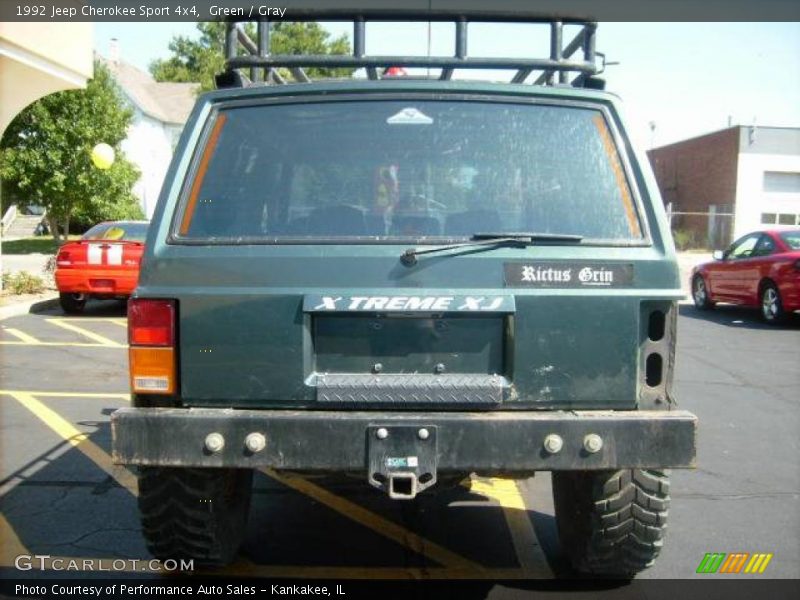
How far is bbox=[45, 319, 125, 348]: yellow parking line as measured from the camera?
978cm

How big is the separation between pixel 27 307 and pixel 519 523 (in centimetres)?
1070

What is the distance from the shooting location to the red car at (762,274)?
38.1ft

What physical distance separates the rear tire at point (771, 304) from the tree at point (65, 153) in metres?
17.8

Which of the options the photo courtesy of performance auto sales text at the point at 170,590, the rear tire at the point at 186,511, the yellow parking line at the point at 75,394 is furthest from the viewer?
the yellow parking line at the point at 75,394

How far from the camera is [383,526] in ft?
13.8

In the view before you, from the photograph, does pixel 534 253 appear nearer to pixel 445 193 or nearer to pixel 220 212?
pixel 445 193

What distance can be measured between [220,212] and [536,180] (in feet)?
4.15

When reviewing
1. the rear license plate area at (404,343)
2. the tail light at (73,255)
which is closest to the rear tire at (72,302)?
the tail light at (73,255)

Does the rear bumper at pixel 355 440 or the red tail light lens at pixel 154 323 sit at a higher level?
the red tail light lens at pixel 154 323

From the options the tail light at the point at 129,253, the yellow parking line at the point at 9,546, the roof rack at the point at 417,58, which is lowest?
the yellow parking line at the point at 9,546

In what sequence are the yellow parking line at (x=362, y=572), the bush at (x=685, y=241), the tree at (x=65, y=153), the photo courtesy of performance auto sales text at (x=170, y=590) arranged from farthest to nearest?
the bush at (x=685, y=241) → the tree at (x=65, y=153) → the yellow parking line at (x=362, y=572) → the photo courtesy of performance auto sales text at (x=170, y=590)

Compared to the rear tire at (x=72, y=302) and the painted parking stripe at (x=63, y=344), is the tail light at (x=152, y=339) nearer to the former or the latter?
the painted parking stripe at (x=63, y=344)

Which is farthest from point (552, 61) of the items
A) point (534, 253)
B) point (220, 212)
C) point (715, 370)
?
point (715, 370)

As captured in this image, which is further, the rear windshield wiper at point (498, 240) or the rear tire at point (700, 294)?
the rear tire at point (700, 294)
